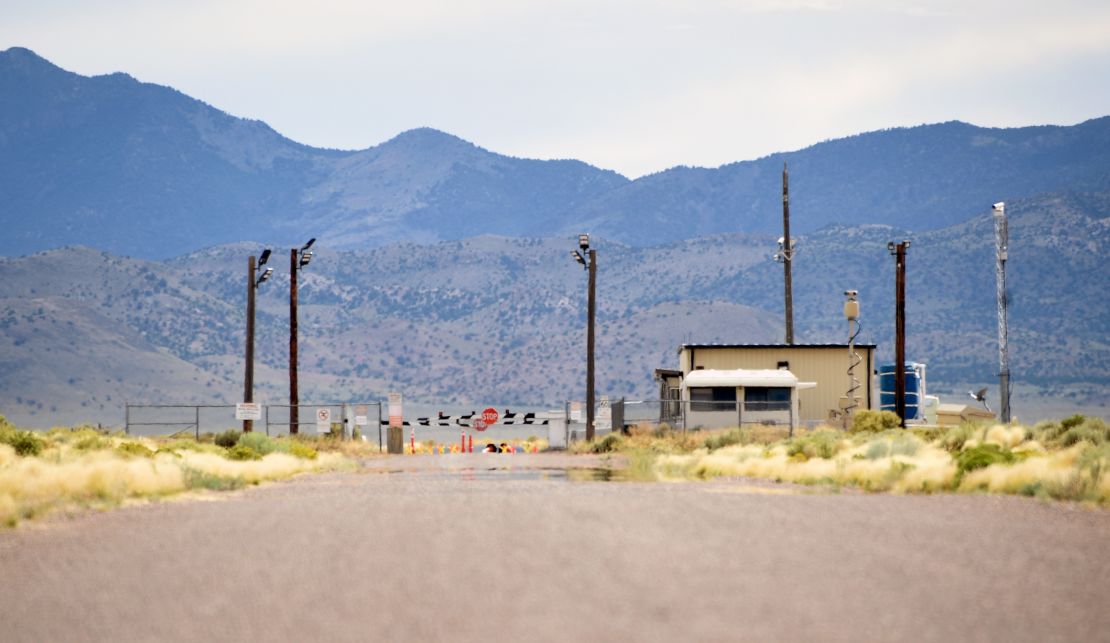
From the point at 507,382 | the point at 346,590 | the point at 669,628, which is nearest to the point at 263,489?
the point at 346,590

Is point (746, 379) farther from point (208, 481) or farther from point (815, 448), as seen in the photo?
point (208, 481)

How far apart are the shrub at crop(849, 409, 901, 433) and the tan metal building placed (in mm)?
7438

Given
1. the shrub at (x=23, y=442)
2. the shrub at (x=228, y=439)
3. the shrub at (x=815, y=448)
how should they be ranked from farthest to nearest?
the shrub at (x=228, y=439), the shrub at (x=815, y=448), the shrub at (x=23, y=442)

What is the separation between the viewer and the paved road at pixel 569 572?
11055 mm

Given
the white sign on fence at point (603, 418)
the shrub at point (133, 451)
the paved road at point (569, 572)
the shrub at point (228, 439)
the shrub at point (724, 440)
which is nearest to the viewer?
the paved road at point (569, 572)

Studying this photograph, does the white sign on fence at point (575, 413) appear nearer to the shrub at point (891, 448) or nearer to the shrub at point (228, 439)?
the shrub at point (228, 439)

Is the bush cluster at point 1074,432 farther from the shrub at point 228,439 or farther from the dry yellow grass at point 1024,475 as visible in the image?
the shrub at point 228,439

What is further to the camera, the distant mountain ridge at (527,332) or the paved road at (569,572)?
the distant mountain ridge at (527,332)

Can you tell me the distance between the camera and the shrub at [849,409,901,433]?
151 ft

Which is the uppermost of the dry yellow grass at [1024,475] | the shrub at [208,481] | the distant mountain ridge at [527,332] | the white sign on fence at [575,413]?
the distant mountain ridge at [527,332]

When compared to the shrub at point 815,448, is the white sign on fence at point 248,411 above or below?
above

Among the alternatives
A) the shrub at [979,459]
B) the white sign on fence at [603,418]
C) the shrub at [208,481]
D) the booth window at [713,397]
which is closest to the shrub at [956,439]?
the shrub at [979,459]

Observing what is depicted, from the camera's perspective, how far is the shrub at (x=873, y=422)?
46003 mm

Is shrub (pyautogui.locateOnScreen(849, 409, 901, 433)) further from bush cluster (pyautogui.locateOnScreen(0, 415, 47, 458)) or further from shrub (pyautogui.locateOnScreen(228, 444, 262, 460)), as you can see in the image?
bush cluster (pyautogui.locateOnScreen(0, 415, 47, 458))
